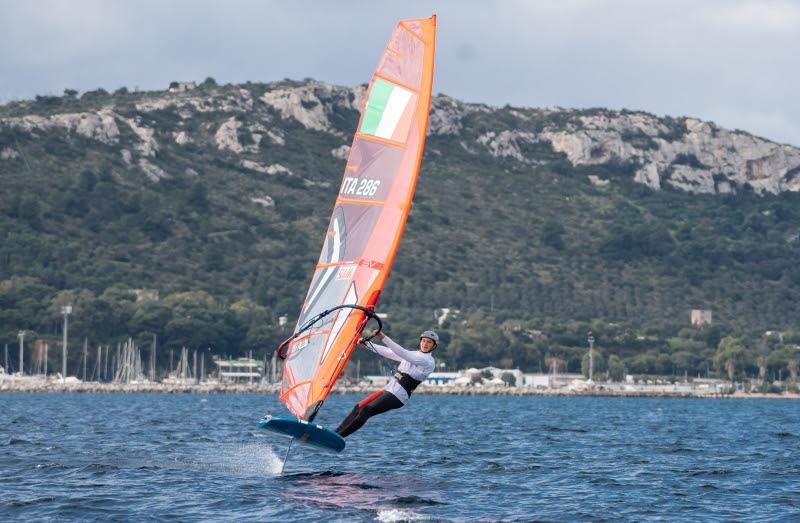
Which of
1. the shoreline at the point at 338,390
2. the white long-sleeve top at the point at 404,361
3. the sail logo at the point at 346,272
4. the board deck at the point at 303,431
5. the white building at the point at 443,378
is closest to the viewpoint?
the board deck at the point at 303,431

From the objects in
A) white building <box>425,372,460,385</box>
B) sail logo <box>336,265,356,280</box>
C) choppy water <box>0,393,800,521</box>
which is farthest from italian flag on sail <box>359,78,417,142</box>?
white building <box>425,372,460,385</box>

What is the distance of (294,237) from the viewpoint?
184 m

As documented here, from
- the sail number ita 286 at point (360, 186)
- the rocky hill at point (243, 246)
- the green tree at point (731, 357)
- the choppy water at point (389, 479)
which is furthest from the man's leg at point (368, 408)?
the green tree at point (731, 357)

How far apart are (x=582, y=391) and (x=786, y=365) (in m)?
34.7

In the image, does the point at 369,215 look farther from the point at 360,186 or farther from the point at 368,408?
the point at 368,408

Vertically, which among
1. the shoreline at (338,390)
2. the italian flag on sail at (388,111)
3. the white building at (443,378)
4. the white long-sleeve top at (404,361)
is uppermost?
the italian flag on sail at (388,111)

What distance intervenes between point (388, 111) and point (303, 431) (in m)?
5.77

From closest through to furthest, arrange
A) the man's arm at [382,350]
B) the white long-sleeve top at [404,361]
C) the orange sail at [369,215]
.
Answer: the man's arm at [382,350] < the white long-sleeve top at [404,361] < the orange sail at [369,215]

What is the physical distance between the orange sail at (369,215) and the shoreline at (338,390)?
10814 cm

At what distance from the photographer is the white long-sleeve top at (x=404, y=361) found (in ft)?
81.4

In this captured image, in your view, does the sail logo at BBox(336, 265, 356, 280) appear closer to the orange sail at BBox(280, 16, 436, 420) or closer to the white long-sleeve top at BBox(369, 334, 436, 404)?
the orange sail at BBox(280, 16, 436, 420)

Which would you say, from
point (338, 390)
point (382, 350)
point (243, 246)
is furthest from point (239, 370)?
point (382, 350)

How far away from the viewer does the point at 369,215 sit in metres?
25.7

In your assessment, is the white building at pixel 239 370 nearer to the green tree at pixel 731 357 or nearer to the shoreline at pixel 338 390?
the shoreline at pixel 338 390
